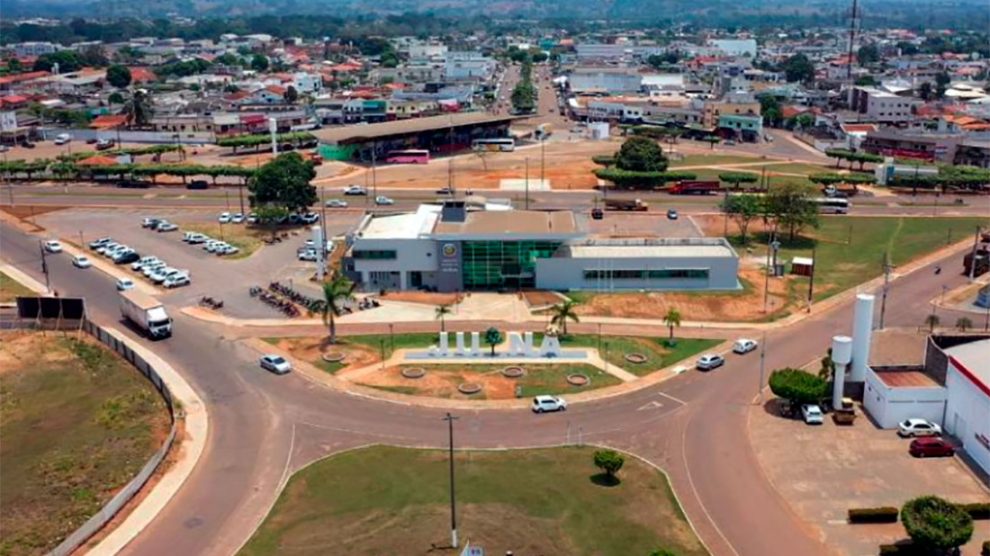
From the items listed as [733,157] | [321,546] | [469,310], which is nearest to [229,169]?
[469,310]

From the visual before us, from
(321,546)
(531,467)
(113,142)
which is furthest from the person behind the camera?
(113,142)

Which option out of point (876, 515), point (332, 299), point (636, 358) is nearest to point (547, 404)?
point (636, 358)

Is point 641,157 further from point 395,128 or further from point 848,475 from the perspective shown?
point 848,475

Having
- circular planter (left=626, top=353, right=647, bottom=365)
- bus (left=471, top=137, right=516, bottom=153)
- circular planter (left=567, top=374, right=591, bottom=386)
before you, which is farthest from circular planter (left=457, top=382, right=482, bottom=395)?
bus (left=471, top=137, right=516, bottom=153)

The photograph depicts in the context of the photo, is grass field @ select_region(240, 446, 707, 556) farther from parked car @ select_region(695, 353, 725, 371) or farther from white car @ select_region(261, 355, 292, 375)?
parked car @ select_region(695, 353, 725, 371)

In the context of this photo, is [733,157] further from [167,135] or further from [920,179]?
[167,135]

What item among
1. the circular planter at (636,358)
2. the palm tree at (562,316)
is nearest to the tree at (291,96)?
the palm tree at (562,316)
